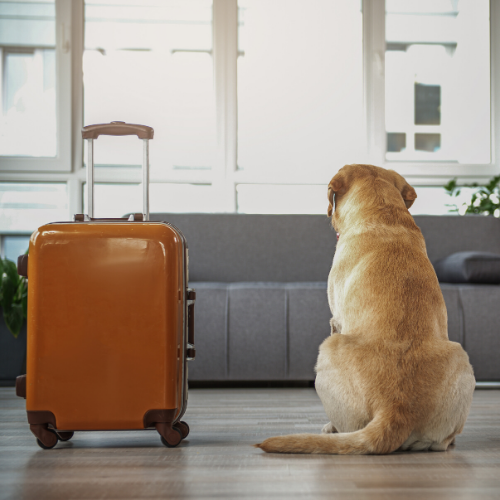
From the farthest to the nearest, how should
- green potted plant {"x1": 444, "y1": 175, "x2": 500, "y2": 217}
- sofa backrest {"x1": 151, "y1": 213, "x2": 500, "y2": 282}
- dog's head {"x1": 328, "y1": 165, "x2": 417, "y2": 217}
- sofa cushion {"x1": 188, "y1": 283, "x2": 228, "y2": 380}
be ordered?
green potted plant {"x1": 444, "y1": 175, "x2": 500, "y2": 217}, sofa backrest {"x1": 151, "y1": 213, "x2": 500, "y2": 282}, sofa cushion {"x1": 188, "y1": 283, "x2": 228, "y2": 380}, dog's head {"x1": 328, "y1": 165, "x2": 417, "y2": 217}

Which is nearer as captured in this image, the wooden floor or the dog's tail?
the wooden floor

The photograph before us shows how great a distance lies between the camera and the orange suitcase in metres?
1.48

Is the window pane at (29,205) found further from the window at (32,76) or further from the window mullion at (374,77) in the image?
the window mullion at (374,77)

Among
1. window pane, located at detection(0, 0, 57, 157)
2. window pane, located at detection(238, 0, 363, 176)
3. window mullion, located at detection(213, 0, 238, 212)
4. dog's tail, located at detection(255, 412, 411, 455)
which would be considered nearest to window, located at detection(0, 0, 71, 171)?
window pane, located at detection(0, 0, 57, 157)

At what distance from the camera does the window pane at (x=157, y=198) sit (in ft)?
Result: 14.4

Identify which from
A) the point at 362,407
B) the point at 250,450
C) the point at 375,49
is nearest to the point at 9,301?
the point at 250,450

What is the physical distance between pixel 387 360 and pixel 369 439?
20cm

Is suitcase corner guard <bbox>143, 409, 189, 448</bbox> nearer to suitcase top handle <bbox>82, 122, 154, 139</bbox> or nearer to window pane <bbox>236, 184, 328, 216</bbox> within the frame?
suitcase top handle <bbox>82, 122, 154, 139</bbox>

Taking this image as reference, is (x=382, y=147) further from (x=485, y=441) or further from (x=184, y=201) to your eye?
(x=485, y=441)

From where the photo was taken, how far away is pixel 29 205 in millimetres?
4355

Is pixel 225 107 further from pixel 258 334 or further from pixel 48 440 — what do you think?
pixel 48 440

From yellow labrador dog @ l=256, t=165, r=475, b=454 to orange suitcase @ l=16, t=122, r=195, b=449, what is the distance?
0.35 m

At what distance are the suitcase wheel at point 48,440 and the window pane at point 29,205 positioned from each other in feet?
9.93

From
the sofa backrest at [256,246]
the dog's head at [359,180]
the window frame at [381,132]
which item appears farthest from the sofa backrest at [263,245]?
the dog's head at [359,180]
